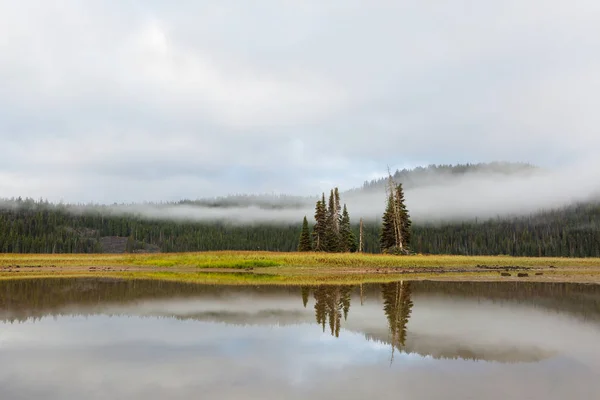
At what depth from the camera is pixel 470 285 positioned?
33.8m

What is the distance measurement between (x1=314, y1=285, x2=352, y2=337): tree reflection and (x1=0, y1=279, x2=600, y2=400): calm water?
0.10 metres

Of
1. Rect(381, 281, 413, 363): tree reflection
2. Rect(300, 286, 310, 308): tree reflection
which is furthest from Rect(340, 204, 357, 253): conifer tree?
Rect(300, 286, 310, 308): tree reflection

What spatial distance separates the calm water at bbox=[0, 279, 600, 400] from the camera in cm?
966

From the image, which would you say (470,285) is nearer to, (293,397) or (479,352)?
(479,352)

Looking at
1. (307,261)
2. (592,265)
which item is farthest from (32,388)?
(592,265)

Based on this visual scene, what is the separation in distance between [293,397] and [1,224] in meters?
223

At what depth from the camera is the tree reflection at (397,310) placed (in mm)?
14742

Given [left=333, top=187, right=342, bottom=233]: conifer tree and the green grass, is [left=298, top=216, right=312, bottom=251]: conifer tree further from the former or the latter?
the green grass

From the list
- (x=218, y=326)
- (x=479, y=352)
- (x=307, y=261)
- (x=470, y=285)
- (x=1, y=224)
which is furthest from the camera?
(x=1, y=224)

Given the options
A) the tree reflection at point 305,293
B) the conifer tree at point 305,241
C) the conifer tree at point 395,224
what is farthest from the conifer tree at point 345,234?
the tree reflection at point 305,293

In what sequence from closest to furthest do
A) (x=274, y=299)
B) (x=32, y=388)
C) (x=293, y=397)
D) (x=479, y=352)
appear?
(x=293, y=397) → (x=32, y=388) → (x=479, y=352) → (x=274, y=299)

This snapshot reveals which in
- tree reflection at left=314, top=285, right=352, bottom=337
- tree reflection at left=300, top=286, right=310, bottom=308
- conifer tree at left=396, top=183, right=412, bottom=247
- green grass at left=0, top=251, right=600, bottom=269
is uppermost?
conifer tree at left=396, top=183, right=412, bottom=247

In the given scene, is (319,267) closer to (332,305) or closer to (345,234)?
(332,305)

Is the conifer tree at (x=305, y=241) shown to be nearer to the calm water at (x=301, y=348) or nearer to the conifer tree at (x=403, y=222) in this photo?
the conifer tree at (x=403, y=222)
